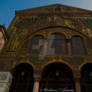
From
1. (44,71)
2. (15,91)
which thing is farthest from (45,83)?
(15,91)

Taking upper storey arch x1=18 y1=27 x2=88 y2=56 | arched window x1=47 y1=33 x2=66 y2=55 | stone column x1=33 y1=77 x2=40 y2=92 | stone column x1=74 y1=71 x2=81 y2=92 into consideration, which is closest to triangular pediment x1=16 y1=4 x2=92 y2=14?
upper storey arch x1=18 y1=27 x2=88 y2=56

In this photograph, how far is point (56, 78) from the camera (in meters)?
8.08

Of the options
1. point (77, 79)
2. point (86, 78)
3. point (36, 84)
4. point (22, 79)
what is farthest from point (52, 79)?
point (86, 78)

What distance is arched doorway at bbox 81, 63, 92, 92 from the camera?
7.63 m

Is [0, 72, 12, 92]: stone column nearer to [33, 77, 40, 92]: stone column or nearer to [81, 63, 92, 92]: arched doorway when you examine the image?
[33, 77, 40, 92]: stone column

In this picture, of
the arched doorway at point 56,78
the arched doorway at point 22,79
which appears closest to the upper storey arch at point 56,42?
the arched doorway at point 56,78

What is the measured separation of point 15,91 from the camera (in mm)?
7613

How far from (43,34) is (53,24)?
130cm

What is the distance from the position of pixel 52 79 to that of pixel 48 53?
1.75 metres

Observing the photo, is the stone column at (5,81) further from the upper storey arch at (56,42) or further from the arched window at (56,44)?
the arched window at (56,44)

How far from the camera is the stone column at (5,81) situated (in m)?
6.89

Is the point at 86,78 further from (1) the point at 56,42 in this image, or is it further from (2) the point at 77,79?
(1) the point at 56,42

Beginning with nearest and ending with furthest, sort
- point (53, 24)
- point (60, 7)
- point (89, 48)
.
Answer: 1. point (89, 48)
2. point (53, 24)
3. point (60, 7)

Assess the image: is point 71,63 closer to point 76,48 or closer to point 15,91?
point 76,48
